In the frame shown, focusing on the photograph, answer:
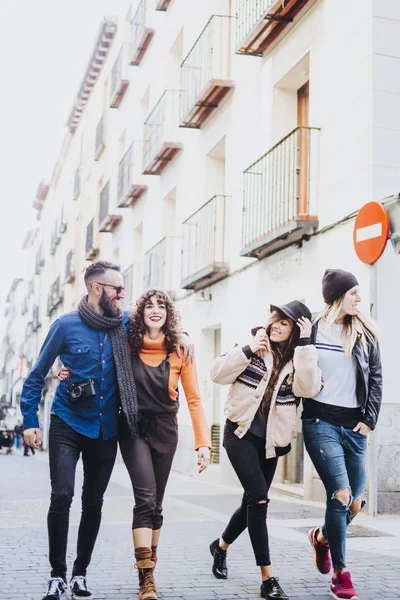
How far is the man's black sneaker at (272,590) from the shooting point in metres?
4.55

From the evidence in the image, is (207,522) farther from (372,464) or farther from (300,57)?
(300,57)

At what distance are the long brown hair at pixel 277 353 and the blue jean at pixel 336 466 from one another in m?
0.26

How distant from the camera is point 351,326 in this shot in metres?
4.94

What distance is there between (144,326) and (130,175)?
55.9 feet

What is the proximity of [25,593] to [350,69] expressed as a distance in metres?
7.16

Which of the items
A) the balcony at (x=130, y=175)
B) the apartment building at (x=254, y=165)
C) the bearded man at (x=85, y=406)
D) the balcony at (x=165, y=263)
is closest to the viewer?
the bearded man at (x=85, y=406)

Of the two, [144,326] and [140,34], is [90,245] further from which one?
[144,326]

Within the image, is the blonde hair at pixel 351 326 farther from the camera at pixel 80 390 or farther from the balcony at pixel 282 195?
the balcony at pixel 282 195

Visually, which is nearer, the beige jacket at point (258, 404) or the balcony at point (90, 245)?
the beige jacket at point (258, 404)

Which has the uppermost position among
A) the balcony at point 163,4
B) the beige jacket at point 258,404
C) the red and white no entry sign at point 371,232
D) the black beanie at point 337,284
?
the balcony at point 163,4

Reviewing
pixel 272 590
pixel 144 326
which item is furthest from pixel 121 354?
pixel 272 590

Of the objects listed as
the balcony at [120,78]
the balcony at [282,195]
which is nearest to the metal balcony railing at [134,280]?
the balcony at [120,78]

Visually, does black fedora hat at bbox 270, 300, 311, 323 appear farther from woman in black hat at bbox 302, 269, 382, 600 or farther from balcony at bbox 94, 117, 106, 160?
balcony at bbox 94, 117, 106, 160

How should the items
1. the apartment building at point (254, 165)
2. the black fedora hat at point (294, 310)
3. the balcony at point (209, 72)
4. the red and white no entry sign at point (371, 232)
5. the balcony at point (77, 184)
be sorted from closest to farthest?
the black fedora hat at point (294, 310) < the red and white no entry sign at point (371, 232) < the apartment building at point (254, 165) < the balcony at point (209, 72) < the balcony at point (77, 184)
